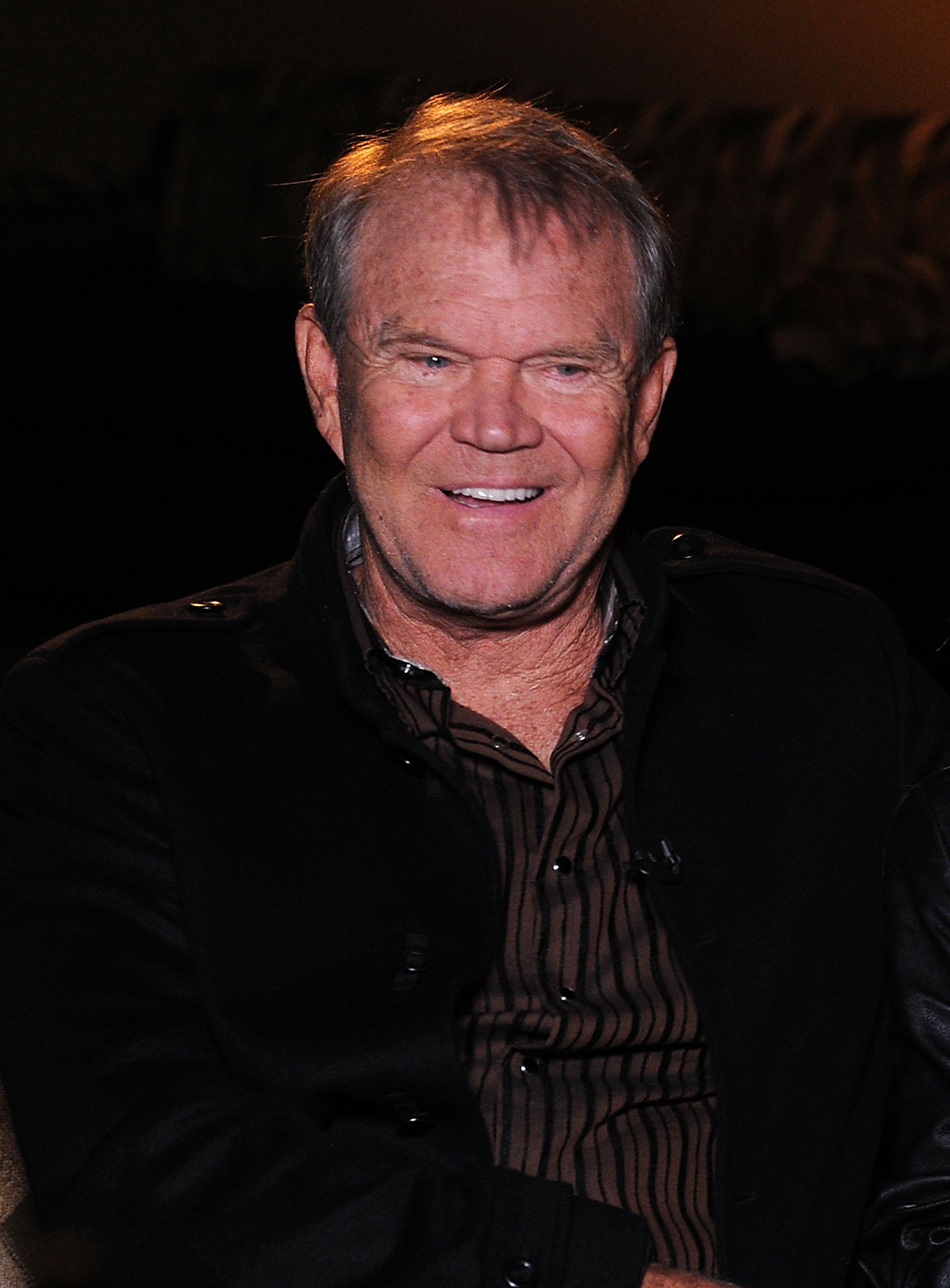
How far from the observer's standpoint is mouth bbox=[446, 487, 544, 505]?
5.12ft

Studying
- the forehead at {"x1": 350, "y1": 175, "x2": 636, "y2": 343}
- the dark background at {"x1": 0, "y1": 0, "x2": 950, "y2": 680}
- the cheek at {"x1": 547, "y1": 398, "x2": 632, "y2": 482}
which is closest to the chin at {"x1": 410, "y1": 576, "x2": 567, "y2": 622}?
the cheek at {"x1": 547, "y1": 398, "x2": 632, "y2": 482}

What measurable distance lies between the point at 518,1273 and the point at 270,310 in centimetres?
260

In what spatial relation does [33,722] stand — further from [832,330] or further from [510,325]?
[832,330]

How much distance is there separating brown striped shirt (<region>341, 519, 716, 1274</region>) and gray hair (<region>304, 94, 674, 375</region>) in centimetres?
38

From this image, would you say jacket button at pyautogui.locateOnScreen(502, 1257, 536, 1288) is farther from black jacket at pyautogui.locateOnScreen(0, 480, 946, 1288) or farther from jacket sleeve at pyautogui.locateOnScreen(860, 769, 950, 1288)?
jacket sleeve at pyautogui.locateOnScreen(860, 769, 950, 1288)

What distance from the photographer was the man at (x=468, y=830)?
4.57ft

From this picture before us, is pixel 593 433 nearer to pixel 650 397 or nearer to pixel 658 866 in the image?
pixel 650 397

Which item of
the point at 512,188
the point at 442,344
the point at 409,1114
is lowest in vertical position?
the point at 409,1114

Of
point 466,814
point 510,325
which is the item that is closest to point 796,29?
point 510,325

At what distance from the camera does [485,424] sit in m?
1.52

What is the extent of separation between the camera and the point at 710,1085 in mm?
1569

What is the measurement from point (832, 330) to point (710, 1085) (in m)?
1.93

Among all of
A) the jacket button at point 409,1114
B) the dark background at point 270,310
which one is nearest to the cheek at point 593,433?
the jacket button at point 409,1114

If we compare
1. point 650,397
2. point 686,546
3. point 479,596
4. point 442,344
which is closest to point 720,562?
point 686,546
